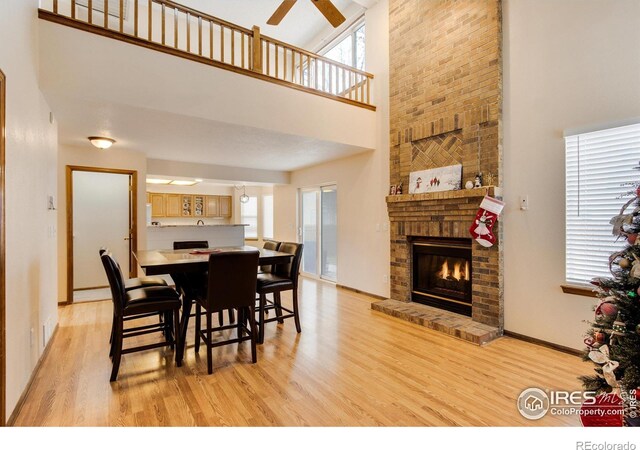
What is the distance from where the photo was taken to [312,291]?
5.51m

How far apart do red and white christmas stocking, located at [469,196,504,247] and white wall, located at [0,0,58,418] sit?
387 centimetres

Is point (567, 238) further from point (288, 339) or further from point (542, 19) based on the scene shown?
point (288, 339)

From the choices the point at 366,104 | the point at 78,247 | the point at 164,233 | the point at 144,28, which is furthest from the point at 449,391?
the point at 144,28

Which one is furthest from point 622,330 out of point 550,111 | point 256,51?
point 256,51

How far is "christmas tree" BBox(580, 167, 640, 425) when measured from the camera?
1.52 m

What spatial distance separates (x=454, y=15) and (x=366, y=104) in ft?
4.98

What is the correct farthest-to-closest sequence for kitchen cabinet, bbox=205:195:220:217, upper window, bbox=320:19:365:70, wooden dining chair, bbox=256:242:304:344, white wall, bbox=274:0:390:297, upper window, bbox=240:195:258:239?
upper window, bbox=240:195:258:239, kitchen cabinet, bbox=205:195:220:217, upper window, bbox=320:19:365:70, white wall, bbox=274:0:390:297, wooden dining chair, bbox=256:242:304:344

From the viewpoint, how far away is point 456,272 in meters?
3.99

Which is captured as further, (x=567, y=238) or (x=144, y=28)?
(x=144, y=28)

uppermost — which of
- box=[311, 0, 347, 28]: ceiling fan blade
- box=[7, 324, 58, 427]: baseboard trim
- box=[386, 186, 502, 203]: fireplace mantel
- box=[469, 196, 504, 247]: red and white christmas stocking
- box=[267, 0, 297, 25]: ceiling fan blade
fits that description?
box=[267, 0, 297, 25]: ceiling fan blade

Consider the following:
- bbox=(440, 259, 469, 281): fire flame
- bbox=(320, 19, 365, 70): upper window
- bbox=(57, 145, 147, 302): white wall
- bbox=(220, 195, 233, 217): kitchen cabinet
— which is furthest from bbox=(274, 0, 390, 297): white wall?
bbox=(220, 195, 233, 217): kitchen cabinet

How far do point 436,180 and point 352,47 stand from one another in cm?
352

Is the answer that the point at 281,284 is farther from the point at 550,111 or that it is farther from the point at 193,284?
the point at 550,111

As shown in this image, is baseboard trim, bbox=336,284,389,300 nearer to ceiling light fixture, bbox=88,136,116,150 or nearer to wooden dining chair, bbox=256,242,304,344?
wooden dining chair, bbox=256,242,304,344
